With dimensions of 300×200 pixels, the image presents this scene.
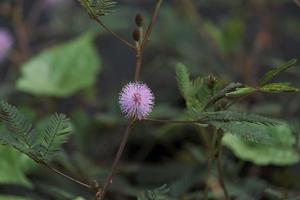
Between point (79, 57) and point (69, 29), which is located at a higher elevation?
point (69, 29)

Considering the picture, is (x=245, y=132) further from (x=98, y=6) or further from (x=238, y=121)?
(x=98, y=6)

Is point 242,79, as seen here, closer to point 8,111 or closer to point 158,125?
point 158,125

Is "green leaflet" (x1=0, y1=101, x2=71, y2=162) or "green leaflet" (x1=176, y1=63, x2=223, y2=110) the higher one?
"green leaflet" (x1=176, y1=63, x2=223, y2=110)

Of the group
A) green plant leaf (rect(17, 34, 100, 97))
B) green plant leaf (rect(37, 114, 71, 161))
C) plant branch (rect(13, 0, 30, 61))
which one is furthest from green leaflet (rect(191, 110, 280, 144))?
plant branch (rect(13, 0, 30, 61))

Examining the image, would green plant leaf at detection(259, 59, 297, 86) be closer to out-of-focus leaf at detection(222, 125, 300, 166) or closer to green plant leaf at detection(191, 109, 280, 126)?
green plant leaf at detection(191, 109, 280, 126)

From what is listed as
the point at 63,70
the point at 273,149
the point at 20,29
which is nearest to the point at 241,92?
the point at 273,149

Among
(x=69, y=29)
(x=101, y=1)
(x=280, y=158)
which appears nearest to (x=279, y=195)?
(x=280, y=158)
